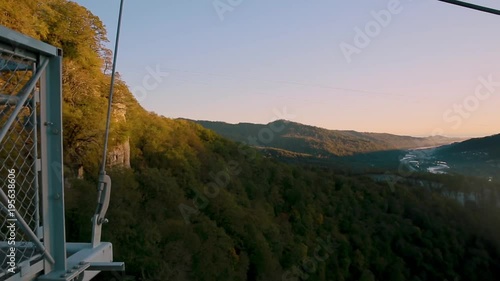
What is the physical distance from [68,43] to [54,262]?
1111 centimetres

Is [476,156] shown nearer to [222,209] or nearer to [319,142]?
[319,142]

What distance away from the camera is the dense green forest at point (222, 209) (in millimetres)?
11916

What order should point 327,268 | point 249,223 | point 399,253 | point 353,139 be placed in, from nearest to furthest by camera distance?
point 249,223 < point 327,268 < point 399,253 < point 353,139

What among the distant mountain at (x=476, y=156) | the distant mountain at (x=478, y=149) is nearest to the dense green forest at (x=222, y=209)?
the distant mountain at (x=476, y=156)

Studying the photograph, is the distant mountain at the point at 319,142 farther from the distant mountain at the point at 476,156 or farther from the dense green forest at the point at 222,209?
the dense green forest at the point at 222,209

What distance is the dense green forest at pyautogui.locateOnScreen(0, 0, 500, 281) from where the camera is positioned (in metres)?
11.9

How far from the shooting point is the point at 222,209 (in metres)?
22.5

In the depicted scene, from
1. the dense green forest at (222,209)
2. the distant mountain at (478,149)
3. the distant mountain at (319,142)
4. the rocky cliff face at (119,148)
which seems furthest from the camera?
the distant mountain at (319,142)

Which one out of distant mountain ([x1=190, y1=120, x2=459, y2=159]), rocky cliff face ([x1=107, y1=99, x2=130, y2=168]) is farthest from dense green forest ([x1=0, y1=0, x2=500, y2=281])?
distant mountain ([x1=190, y1=120, x2=459, y2=159])

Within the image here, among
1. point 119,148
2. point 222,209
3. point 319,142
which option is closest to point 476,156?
point 319,142

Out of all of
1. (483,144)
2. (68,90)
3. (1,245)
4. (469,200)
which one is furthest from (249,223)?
(469,200)

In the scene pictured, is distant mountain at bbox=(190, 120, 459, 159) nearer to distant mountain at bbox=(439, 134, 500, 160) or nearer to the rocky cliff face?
distant mountain at bbox=(439, 134, 500, 160)

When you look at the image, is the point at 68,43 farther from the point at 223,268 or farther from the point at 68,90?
the point at 223,268

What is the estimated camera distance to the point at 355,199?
4800cm
